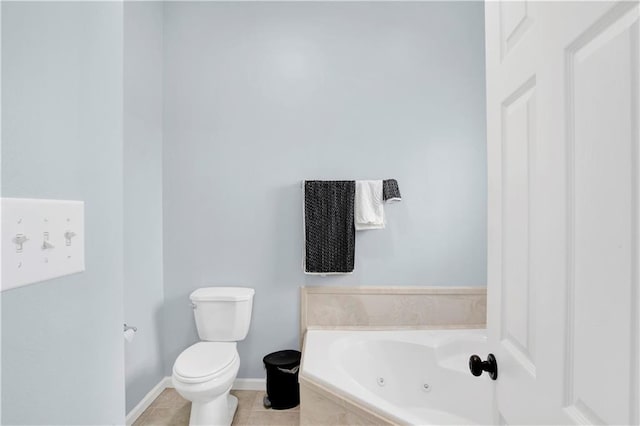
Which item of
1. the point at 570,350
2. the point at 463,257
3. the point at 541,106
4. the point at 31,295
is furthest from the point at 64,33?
the point at 463,257

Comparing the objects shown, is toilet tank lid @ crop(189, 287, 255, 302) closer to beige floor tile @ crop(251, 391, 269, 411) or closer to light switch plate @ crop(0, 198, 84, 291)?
beige floor tile @ crop(251, 391, 269, 411)

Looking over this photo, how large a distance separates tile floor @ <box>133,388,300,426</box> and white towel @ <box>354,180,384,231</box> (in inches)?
49.0

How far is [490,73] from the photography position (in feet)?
3.01

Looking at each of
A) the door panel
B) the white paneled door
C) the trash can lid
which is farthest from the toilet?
the door panel

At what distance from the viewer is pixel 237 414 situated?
1.99 m

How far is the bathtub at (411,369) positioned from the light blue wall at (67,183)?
1.21 meters

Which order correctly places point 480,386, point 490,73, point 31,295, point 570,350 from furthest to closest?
point 480,386, point 490,73, point 570,350, point 31,295

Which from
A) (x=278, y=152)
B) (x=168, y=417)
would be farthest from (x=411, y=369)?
(x=278, y=152)

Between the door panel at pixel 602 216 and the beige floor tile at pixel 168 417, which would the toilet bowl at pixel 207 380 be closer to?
the beige floor tile at pixel 168 417

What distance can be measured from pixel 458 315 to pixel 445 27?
204 cm

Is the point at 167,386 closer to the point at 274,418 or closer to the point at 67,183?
the point at 274,418

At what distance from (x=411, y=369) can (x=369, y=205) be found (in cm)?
106

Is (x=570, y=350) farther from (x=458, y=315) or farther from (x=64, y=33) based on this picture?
(x=458, y=315)

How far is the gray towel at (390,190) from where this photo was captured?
7.24ft
